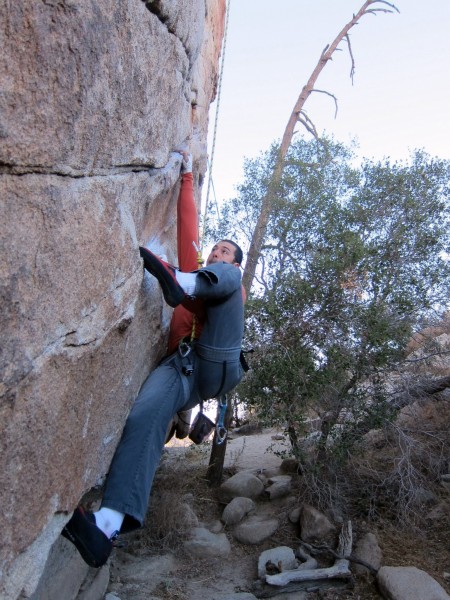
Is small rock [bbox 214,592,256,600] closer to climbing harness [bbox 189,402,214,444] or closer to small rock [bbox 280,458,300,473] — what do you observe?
climbing harness [bbox 189,402,214,444]

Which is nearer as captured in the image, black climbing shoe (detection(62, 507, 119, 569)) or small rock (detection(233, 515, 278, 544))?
black climbing shoe (detection(62, 507, 119, 569))

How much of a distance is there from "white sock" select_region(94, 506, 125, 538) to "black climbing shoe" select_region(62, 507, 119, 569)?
0.07 metres

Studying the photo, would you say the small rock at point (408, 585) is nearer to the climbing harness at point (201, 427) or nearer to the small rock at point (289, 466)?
the small rock at point (289, 466)

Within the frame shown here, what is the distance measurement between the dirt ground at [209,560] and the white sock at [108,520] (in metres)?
3.25

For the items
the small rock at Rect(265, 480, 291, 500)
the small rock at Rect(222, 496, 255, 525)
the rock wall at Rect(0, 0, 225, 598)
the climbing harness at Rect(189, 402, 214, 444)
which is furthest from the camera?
the small rock at Rect(265, 480, 291, 500)

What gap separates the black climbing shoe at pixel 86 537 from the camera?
119 inches

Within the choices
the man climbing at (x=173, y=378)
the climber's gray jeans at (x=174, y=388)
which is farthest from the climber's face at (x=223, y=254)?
the climber's gray jeans at (x=174, y=388)

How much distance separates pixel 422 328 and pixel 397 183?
225 cm

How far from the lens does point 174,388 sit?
150 inches

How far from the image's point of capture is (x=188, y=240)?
4.47 metres

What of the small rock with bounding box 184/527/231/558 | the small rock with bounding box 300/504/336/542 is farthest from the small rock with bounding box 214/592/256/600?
the small rock with bounding box 300/504/336/542

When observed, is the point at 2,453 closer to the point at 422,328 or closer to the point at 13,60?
the point at 13,60

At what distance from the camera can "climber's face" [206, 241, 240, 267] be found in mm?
4559

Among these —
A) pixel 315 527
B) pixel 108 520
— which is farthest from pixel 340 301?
pixel 108 520
